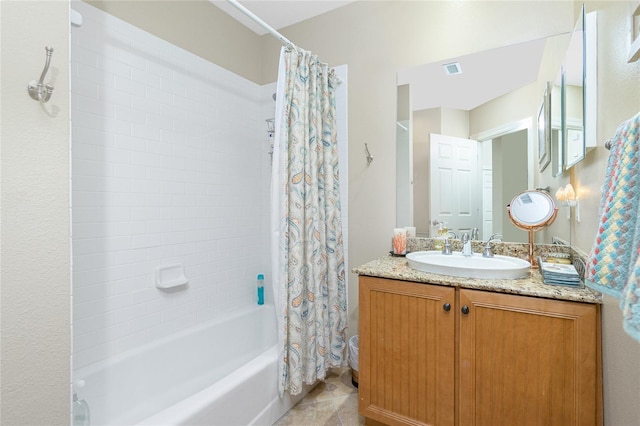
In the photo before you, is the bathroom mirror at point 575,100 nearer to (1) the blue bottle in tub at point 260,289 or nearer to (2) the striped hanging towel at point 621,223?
(2) the striped hanging towel at point 621,223

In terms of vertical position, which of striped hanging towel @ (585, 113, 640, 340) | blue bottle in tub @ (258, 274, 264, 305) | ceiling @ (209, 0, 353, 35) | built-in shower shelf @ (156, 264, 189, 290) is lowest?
blue bottle in tub @ (258, 274, 264, 305)

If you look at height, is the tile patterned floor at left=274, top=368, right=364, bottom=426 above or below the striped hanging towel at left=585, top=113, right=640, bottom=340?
below

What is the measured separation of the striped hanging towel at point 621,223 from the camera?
567 mm

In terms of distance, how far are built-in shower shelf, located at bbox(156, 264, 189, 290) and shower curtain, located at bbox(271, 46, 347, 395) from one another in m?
0.71

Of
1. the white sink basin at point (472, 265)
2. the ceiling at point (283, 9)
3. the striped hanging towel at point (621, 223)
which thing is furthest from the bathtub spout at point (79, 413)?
the ceiling at point (283, 9)

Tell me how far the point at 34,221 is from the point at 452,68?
2165mm

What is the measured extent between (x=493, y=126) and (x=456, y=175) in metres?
0.34

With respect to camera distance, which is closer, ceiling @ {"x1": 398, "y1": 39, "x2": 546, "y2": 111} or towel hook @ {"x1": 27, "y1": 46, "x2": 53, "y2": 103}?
towel hook @ {"x1": 27, "y1": 46, "x2": 53, "y2": 103}

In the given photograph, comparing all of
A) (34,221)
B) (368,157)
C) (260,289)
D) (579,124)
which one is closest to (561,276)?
(579,124)

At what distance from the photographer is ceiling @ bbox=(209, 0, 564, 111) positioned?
173 centimetres

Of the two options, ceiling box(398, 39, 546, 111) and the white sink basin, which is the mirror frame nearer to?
ceiling box(398, 39, 546, 111)

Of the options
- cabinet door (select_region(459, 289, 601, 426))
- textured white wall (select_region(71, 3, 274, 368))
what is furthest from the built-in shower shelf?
cabinet door (select_region(459, 289, 601, 426))

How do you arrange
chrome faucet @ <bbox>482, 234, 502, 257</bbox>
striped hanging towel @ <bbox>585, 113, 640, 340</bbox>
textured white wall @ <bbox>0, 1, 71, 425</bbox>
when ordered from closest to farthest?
striped hanging towel @ <bbox>585, 113, 640, 340</bbox>
textured white wall @ <bbox>0, 1, 71, 425</bbox>
chrome faucet @ <bbox>482, 234, 502, 257</bbox>

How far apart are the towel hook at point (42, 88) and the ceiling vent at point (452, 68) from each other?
1.95 m
